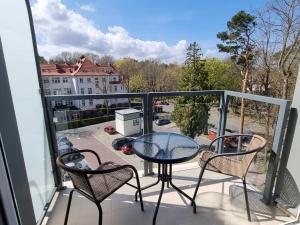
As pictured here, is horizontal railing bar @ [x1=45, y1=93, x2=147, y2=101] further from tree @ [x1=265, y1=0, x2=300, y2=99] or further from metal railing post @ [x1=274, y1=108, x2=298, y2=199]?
tree @ [x1=265, y1=0, x2=300, y2=99]

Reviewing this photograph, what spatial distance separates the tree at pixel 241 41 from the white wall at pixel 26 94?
1050 cm

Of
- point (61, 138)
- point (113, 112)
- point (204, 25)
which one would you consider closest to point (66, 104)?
point (61, 138)

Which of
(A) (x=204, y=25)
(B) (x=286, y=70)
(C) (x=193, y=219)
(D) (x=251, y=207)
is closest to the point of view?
(C) (x=193, y=219)

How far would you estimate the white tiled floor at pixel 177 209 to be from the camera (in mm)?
1798

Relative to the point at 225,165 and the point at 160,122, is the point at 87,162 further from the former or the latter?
the point at 225,165

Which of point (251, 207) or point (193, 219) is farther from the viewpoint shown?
point (251, 207)

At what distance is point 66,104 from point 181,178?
1.72 m

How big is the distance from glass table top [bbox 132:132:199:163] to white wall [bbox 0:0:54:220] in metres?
0.92

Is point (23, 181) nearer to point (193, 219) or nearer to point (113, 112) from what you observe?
point (113, 112)

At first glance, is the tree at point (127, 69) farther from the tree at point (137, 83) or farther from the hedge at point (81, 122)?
the hedge at point (81, 122)

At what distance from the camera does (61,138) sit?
7.40 feet

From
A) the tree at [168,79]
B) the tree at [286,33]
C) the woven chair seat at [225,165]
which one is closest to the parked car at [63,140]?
the woven chair seat at [225,165]

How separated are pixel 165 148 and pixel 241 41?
36.5 ft

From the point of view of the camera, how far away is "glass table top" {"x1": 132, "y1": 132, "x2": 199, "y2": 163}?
1659 mm
